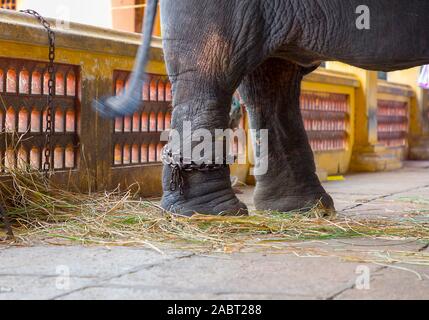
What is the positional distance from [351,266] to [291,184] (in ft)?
5.35

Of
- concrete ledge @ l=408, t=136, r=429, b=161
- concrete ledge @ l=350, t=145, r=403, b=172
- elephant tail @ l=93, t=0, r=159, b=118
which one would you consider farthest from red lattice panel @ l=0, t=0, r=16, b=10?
elephant tail @ l=93, t=0, r=159, b=118

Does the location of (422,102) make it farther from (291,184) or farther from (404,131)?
(291,184)

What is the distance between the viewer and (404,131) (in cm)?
1102

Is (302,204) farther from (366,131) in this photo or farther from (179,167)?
(366,131)

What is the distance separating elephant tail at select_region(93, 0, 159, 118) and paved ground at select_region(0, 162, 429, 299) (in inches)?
30.8

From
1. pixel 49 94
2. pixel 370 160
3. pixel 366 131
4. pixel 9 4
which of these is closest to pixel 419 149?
pixel 366 131

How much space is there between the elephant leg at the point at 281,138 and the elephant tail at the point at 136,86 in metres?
0.71

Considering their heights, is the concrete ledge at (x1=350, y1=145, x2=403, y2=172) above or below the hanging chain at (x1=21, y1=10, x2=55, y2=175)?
below

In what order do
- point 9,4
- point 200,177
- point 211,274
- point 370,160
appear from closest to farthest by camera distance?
point 211,274 < point 200,177 < point 370,160 < point 9,4

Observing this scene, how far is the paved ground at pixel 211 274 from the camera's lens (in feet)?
8.19

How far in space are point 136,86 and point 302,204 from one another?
3.83ft

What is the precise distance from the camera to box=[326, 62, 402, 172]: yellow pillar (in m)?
9.05

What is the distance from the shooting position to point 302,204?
4551 millimetres

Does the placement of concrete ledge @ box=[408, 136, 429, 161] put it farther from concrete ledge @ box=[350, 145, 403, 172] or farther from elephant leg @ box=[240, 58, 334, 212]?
elephant leg @ box=[240, 58, 334, 212]
